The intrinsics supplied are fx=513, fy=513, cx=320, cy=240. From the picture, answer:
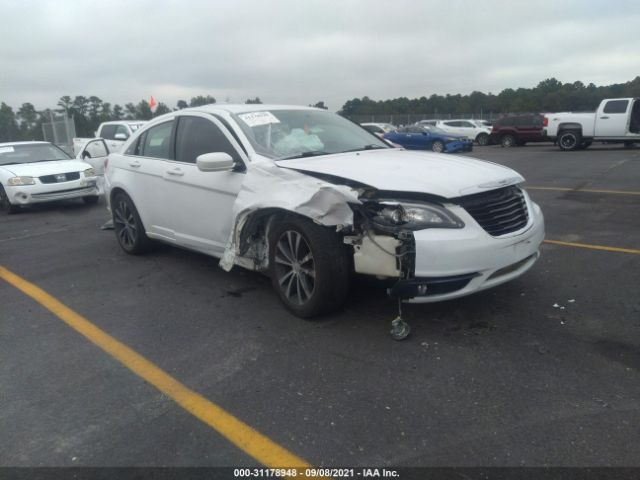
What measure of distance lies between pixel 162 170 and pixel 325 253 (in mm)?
2519

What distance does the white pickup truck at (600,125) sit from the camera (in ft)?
64.3

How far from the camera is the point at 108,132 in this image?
17.1m

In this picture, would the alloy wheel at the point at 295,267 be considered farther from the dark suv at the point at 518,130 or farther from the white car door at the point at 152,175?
the dark suv at the point at 518,130

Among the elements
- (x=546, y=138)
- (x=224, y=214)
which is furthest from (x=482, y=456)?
(x=546, y=138)

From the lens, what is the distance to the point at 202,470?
2.45 meters

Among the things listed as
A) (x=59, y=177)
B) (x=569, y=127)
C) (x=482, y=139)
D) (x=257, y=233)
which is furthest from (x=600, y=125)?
(x=257, y=233)

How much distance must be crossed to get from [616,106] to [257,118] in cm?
1981

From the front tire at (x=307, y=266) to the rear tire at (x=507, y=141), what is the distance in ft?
80.2

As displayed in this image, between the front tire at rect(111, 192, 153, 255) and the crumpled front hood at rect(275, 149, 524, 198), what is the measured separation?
252cm

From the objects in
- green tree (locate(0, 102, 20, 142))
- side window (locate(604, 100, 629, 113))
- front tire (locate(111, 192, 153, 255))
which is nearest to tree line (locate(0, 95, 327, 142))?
green tree (locate(0, 102, 20, 142))

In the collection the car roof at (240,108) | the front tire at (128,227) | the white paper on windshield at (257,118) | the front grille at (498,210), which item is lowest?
the front tire at (128,227)

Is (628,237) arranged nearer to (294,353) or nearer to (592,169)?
(294,353)

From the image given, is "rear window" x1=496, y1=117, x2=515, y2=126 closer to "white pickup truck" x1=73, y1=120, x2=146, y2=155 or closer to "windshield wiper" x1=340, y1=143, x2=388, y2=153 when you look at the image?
"white pickup truck" x1=73, y1=120, x2=146, y2=155

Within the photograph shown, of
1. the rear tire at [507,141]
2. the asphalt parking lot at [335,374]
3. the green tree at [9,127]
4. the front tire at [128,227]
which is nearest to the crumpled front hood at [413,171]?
the asphalt parking lot at [335,374]
